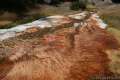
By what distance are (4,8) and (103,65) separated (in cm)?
774

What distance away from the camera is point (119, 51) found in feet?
27.0

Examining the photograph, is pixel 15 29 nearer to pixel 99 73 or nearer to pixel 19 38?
pixel 19 38

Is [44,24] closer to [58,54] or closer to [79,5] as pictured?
[58,54]

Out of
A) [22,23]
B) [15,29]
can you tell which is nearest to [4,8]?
[22,23]

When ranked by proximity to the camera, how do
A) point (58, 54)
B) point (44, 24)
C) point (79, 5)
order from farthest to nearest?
point (79, 5), point (44, 24), point (58, 54)

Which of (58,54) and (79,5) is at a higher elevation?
(79,5)

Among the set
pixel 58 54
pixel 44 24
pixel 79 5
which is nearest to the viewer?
pixel 58 54

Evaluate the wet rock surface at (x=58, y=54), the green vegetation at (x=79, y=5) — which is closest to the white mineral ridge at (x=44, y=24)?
the wet rock surface at (x=58, y=54)

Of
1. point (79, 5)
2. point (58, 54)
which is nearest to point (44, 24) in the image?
point (58, 54)

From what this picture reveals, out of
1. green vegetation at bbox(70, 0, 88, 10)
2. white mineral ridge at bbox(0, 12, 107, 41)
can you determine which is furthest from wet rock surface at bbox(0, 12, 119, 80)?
green vegetation at bbox(70, 0, 88, 10)

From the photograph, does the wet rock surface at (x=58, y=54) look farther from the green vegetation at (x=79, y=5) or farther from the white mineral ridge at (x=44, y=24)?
the green vegetation at (x=79, y=5)

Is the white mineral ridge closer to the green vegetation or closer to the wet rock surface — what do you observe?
the wet rock surface

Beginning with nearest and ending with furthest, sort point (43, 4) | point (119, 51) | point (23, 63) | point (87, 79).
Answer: point (87, 79)
point (23, 63)
point (119, 51)
point (43, 4)

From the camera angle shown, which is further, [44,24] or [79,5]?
[79,5]
